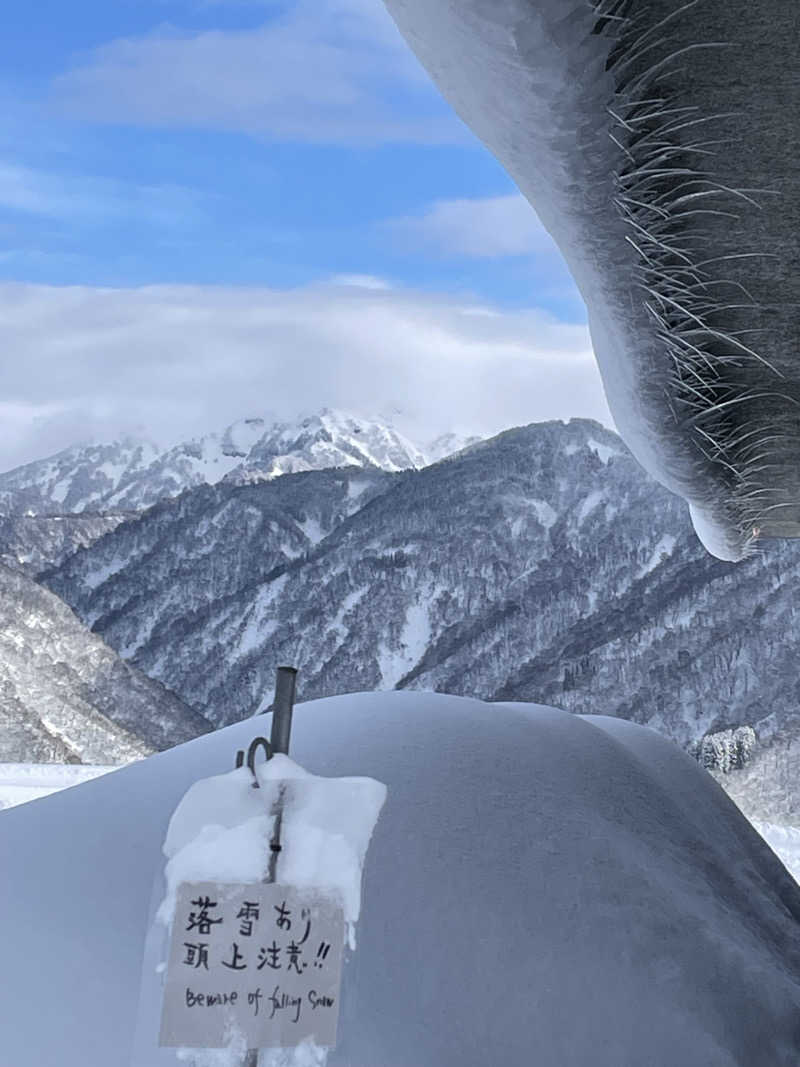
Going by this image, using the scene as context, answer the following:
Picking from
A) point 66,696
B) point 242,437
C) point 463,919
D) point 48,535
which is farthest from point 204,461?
point 463,919

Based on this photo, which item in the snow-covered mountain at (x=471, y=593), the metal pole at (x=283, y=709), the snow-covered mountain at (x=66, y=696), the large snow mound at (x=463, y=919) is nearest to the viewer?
the metal pole at (x=283, y=709)

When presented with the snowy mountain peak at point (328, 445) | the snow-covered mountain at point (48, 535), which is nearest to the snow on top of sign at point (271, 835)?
the snow-covered mountain at point (48, 535)

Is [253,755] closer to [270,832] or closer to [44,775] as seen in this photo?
[270,832]

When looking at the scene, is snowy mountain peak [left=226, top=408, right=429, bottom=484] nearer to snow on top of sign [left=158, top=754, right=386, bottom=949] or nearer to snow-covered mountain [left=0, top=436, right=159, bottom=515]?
snow-covered mountain [left=0, top=436, right=159, bottom=515]

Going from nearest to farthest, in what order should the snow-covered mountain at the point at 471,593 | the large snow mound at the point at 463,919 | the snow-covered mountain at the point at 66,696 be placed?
the large snow mound at the point at 463,919
the snow-covered mountain at the point at 66,696
the snow-covered mountain at the point at 471,593

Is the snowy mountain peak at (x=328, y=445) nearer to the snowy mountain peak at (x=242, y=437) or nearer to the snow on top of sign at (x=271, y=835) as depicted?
the snowy mountain peak at (x=242, y=437)
